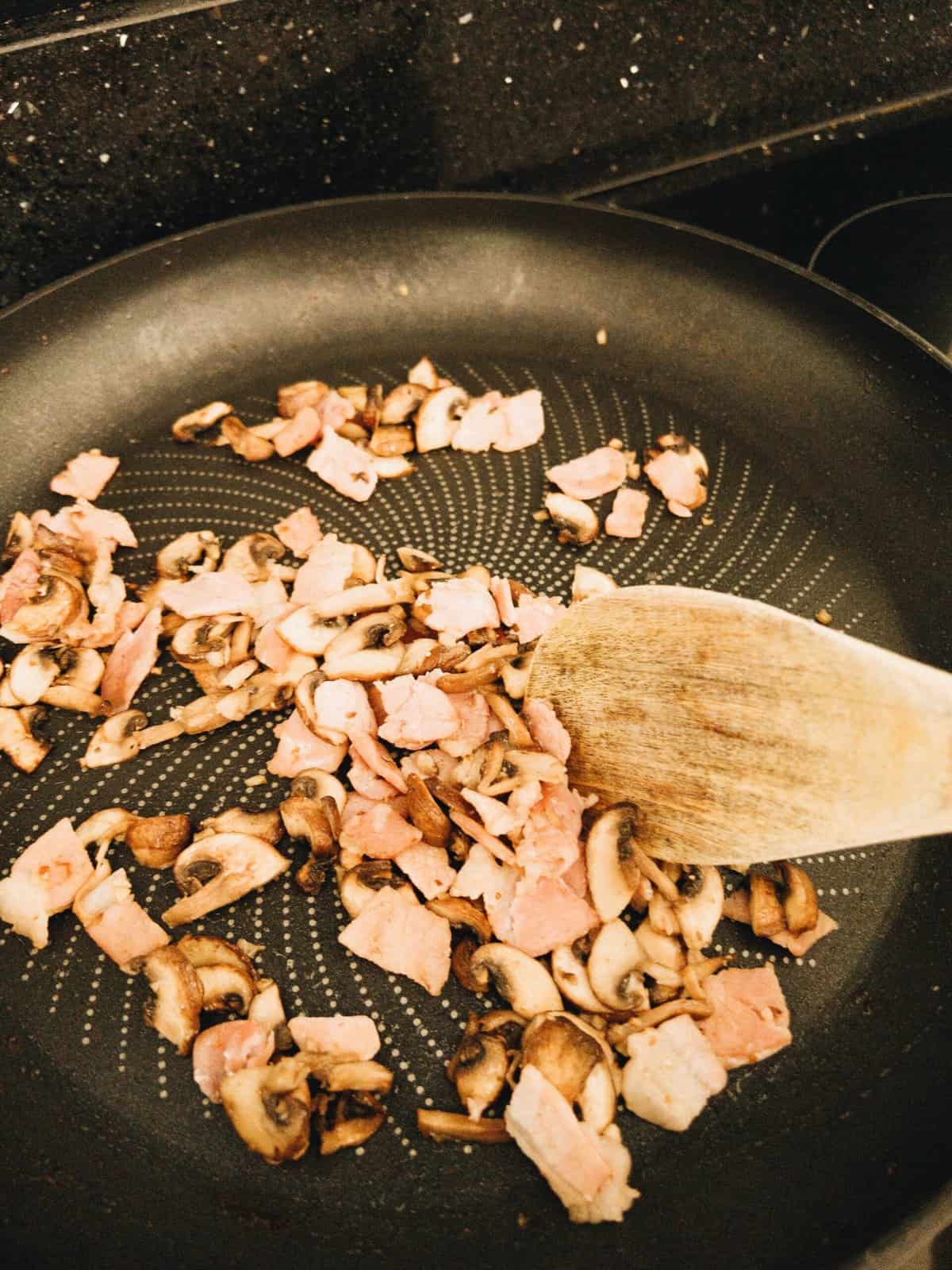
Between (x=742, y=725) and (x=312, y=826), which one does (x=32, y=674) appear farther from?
(x=742, y=725)

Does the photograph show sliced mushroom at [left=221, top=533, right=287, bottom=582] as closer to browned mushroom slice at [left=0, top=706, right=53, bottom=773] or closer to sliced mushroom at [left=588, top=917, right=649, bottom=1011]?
browned mushroom slice at [left=0, top=706, right=53, bottom=773]

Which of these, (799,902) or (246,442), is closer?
(799,902)

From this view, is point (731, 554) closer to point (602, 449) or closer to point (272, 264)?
point (602, 449)

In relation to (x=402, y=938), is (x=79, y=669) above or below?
above

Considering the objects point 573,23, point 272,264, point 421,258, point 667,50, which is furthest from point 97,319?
point 667,50

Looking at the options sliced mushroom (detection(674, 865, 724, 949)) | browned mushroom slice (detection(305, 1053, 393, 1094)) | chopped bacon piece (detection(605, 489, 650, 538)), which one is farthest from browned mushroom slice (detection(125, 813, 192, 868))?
chopped bacon piece (detection(605, 489, 650, 538))

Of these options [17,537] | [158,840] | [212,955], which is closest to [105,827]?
[158,840]

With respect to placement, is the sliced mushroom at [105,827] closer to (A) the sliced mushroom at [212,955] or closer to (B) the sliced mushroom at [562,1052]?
(A) the sliced mushroom at [212,955]
